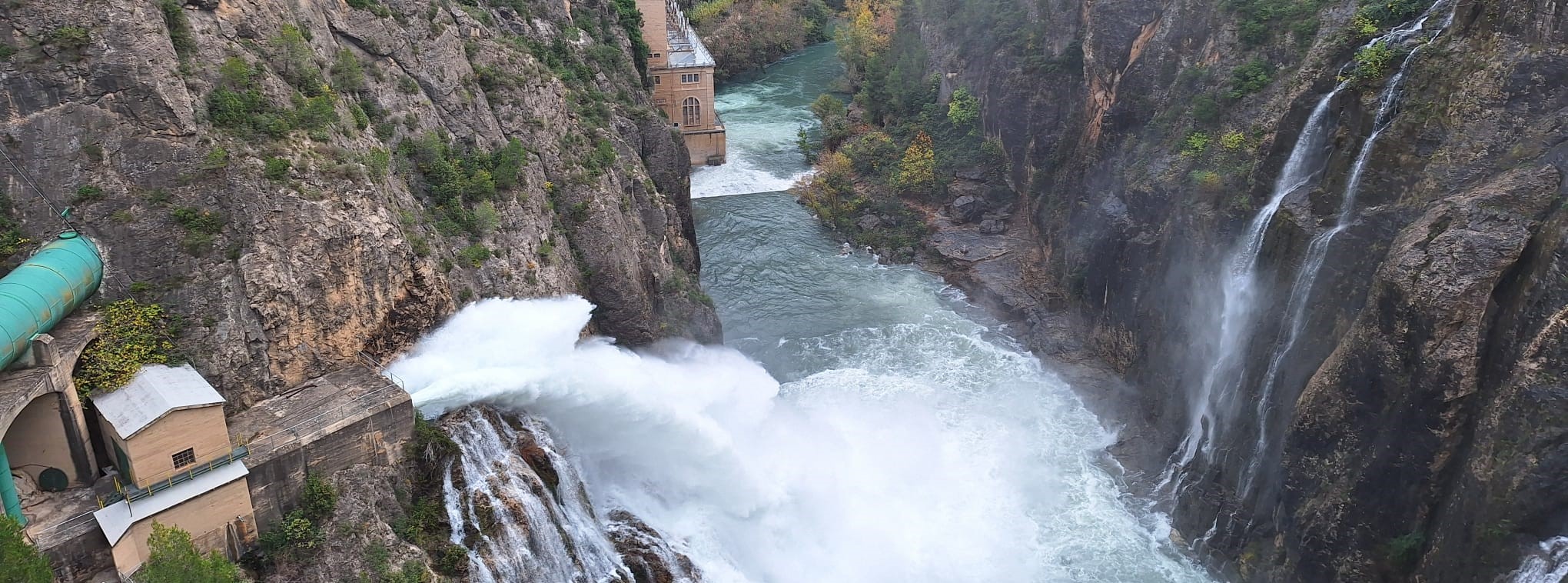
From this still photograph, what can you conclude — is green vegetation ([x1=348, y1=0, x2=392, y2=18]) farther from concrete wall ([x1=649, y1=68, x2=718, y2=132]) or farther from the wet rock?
concrete wall ([x1=649, y1=68, x2=718, y2=132])

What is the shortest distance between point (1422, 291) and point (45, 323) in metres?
28.5

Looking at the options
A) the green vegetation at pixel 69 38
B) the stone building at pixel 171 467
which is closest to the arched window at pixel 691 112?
the green vegetation at pixel 69 38

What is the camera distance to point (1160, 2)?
40812 millimetres

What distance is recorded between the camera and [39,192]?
19188 mm

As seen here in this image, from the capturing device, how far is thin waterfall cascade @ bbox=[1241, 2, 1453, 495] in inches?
1051

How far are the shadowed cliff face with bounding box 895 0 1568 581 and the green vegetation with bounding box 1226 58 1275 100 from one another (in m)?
0.07

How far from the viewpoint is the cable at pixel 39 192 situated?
18984mm

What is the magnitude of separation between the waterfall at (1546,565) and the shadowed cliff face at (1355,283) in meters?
0.22

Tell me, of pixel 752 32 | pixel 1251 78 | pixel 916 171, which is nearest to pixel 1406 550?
pixel 1251 78

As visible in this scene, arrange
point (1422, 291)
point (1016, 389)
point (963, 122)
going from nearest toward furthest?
point (1422, 291) < point (1016, 389) < point (963, 122)

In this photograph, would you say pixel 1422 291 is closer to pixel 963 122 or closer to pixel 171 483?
pixel 171 483

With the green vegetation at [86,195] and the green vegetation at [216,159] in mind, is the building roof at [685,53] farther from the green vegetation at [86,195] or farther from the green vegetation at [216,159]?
the green vegetation at [86,195]

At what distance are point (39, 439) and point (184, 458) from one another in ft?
7.99

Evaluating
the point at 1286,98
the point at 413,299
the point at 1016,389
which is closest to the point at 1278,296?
the point at 1286,98
